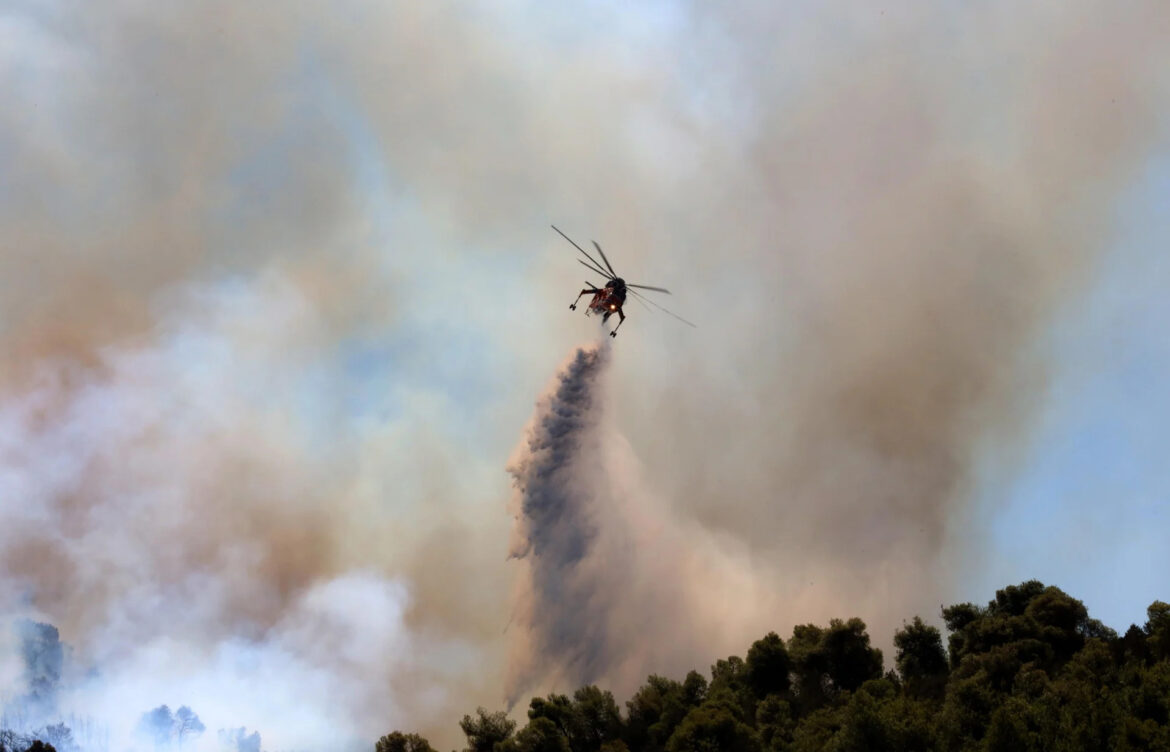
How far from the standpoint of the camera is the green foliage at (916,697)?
290 feet

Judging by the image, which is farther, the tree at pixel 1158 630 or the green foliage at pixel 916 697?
the tree at pixel 1158 630

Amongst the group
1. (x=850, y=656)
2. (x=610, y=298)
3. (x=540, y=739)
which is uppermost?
(x=610, y=298)

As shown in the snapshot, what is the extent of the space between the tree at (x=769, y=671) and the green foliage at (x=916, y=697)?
0.13 meters

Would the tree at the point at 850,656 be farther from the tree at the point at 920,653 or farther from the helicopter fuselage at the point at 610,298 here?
the helicopter fuselage at the point at 610,298

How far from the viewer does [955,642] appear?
427 feet

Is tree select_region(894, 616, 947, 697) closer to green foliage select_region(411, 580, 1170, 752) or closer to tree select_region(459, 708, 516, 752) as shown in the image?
green foliage select_region(411, 580, 1170, 752)

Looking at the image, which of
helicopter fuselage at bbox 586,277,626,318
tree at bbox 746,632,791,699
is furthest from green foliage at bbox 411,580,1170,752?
helicopter fuselage at bbox 586,277,626,318

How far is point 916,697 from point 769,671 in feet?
66.8

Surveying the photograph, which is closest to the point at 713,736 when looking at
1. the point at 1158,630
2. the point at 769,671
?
the point at 769,671

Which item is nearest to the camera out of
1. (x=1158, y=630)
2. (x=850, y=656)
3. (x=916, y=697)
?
(x=1158, y=630)

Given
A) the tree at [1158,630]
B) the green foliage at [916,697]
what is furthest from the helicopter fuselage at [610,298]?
the tree at [1158,630]

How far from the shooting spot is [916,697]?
119938 mm

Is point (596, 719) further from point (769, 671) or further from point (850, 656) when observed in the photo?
point (850, 656)

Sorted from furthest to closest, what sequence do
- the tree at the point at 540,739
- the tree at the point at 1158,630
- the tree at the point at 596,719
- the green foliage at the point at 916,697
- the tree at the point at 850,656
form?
the tree at the point at 850,656 < the tree at the point at 596,719 < the tree at the point at 540,739 < the tree at the point at 1158,630 < the green foliage at the point at 916,697
